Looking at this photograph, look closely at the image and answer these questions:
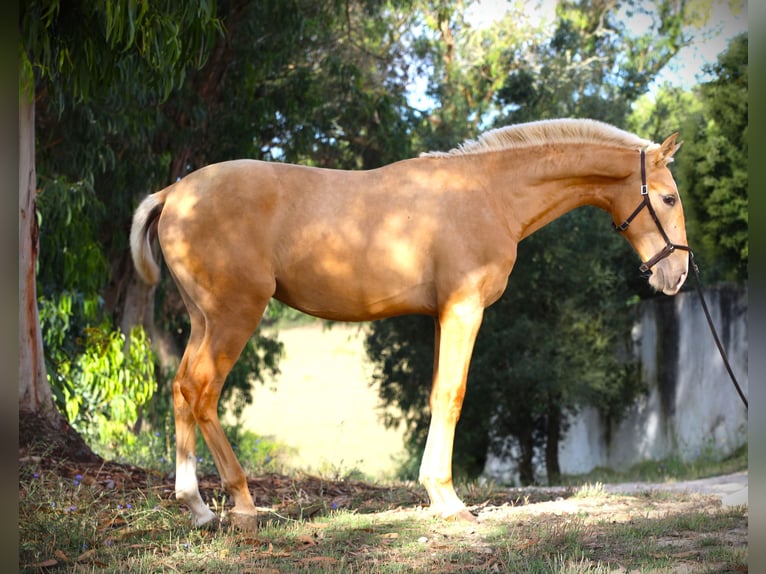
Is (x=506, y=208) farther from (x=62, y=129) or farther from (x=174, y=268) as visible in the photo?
(x=62, y=129)

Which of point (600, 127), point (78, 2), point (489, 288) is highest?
point (78, 2)

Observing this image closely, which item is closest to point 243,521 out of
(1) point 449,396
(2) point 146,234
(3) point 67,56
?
(1) point 449,396

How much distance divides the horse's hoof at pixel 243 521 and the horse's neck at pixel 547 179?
8.61 ft

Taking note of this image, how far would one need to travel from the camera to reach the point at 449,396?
18.0 feet

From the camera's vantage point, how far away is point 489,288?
5.52 m

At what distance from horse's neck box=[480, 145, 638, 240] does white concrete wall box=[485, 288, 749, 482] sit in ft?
27.1

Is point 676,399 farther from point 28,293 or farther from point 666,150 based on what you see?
point 28,293

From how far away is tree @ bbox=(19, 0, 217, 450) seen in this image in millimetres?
5418

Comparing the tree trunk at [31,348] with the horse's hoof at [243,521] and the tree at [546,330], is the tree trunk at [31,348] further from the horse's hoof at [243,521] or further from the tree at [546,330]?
the tree at [546,330]

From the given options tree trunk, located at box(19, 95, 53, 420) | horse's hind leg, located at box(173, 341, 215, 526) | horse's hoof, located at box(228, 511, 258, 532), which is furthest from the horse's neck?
tree trunk, located at box(19, 95, 53, 420)

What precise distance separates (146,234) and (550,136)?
288 centimetres

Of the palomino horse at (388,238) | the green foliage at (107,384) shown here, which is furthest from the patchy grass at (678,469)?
the green foliage at (107,384)

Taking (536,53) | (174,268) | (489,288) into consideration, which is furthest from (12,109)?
(536,53)

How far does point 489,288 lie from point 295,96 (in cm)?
765
